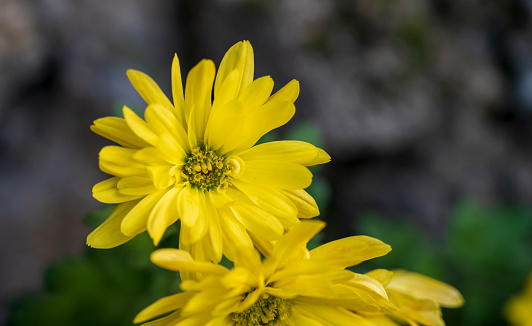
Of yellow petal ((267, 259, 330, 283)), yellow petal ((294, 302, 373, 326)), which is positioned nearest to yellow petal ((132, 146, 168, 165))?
yellow petal ((267, 259, 330, 283))

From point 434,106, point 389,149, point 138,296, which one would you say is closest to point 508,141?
point 434,106

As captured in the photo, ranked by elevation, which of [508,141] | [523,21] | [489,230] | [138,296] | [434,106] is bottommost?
[489,230]

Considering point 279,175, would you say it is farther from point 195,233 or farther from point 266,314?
point 266,314

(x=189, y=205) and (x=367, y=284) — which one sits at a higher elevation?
Answer: (x=189, y=205)

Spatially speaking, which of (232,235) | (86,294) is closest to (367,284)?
(232,235)

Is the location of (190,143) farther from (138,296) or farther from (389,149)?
(389,149)

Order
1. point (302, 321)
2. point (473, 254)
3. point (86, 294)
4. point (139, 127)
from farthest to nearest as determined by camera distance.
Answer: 1. point (473, 254)
2. point (86, 294)
3. point (302, 321)
4. point (139, 127)
